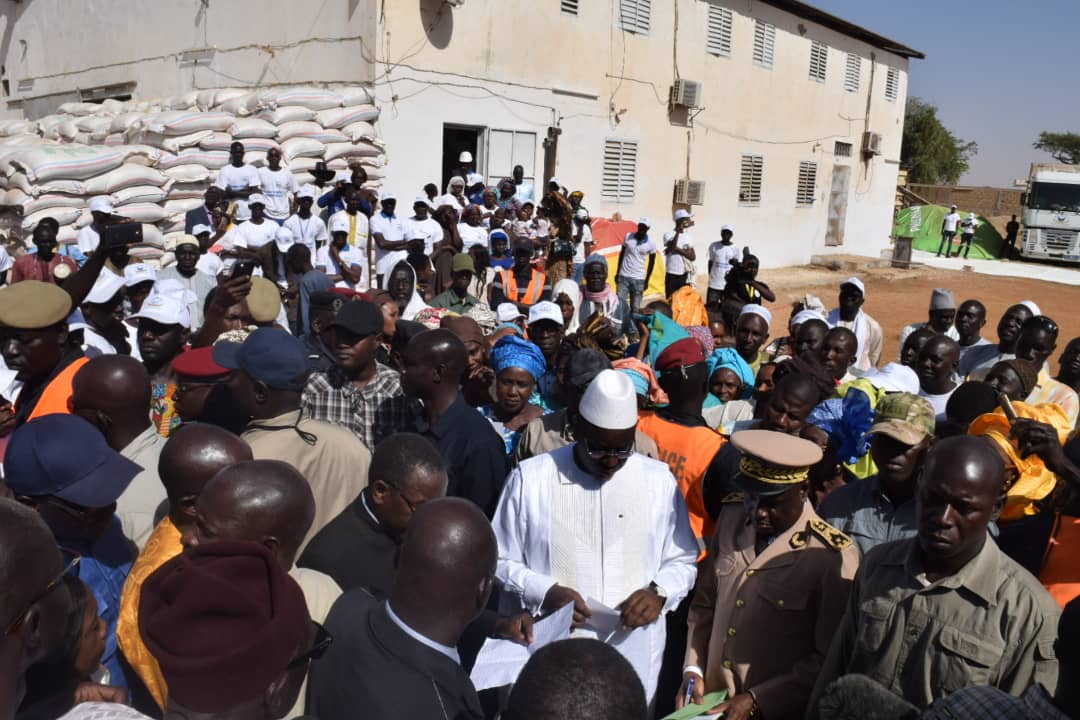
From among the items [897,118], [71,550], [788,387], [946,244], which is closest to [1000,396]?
[788,387]

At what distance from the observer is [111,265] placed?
6242 millimetres

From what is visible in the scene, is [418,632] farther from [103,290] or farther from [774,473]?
[103,290]

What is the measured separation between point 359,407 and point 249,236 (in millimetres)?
5267

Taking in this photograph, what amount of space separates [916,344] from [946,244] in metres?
26.0

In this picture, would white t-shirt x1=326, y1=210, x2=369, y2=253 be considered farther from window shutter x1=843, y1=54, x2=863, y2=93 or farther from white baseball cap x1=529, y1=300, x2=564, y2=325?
window shutter x1=843, y1=54, x2=863, y2=93

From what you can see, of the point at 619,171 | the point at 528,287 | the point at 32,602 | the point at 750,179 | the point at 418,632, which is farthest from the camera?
the point at 750,179

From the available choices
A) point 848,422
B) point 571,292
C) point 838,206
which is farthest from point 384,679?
point 838,206

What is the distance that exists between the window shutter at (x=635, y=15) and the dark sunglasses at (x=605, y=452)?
15171 mm

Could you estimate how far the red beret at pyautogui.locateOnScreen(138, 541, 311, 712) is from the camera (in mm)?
1467

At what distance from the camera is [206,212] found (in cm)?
944

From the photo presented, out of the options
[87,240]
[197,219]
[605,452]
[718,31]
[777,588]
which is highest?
[718,31]

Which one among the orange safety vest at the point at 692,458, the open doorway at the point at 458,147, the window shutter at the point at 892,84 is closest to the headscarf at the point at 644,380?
the orange safety vest at the point at 692,458

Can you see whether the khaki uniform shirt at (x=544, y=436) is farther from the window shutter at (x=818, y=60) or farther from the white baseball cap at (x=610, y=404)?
the window shutter at (x=818, y=60)

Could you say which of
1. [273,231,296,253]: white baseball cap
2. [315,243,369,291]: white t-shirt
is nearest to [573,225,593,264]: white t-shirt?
[315,243,369,291]: white t-shirt
